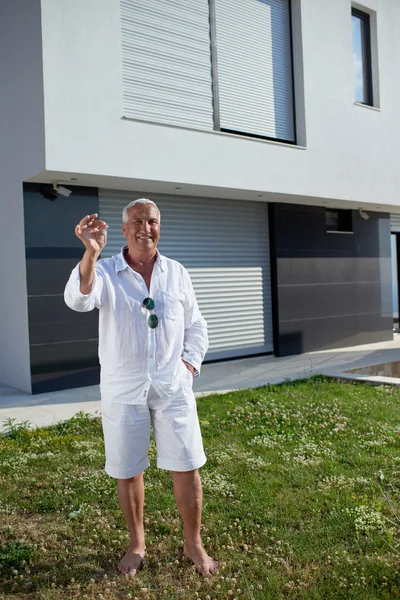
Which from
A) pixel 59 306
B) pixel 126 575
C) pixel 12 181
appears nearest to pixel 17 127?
pixel 12 181

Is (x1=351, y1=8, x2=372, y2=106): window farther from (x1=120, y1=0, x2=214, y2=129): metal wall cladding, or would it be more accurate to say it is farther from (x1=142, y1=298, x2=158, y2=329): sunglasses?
(x1=142, y1=298, x2=158, y2=329): sunglasses

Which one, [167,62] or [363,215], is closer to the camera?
[167,62]

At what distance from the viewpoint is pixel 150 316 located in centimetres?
309

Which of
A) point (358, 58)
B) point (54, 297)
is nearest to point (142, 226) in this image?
point (54, 297)

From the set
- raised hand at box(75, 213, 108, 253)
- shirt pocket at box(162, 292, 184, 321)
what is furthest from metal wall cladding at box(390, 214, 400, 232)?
raised hand at box(75, 213, 108, 253)

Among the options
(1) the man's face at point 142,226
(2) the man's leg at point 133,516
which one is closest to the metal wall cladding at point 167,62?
(1) the man's face at point 142,226

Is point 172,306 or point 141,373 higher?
point 172,306

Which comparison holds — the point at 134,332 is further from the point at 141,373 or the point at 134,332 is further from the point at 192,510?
the point at 192,510

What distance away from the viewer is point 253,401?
7270 mm

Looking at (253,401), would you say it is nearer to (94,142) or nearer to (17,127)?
(94,142)

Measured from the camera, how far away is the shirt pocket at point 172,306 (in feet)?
10.4

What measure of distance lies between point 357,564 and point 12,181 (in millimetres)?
7215

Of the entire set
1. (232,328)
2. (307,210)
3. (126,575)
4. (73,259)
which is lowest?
(126,575)

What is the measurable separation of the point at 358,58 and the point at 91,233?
11.7m
